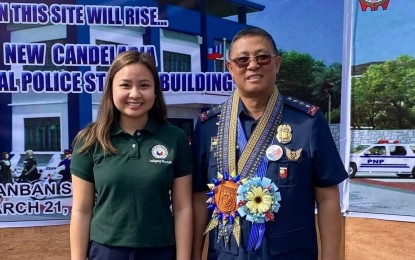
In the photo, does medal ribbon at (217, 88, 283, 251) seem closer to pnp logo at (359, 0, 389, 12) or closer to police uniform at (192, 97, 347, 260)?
police uniform at (192, 97, 347, 260)

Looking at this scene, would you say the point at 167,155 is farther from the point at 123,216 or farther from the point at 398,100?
the point at 398,100

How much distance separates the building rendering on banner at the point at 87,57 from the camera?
275cm

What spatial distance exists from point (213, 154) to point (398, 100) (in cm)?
176

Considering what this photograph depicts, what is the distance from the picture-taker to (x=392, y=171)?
295 centimetres

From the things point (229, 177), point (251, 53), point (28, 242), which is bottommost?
point (28, 242)

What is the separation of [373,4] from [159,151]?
2.01 metres

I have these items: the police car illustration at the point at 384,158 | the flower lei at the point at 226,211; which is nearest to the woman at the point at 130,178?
the flower lei at the point at 226,211

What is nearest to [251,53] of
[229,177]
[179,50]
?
[229,177]

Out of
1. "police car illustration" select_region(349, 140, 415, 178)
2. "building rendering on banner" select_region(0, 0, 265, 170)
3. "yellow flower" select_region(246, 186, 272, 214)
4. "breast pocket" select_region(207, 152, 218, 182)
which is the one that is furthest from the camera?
"police car illustration" select_region(349, 140, 415, 178)

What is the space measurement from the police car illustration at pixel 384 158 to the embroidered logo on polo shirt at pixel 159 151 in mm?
1741

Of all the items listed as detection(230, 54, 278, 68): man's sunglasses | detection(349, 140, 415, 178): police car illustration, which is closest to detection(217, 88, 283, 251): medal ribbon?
detection(230, 54, 278, 68): man's sunglasses

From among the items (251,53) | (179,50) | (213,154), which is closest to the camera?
(251,53)

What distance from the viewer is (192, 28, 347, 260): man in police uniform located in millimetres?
1639

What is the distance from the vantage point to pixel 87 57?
110 inches
